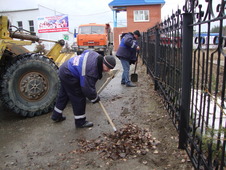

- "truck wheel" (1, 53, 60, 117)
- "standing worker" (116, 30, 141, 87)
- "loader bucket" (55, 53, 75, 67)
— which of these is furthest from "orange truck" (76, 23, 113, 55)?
"truck wheel" (1, 53, 60, 117)

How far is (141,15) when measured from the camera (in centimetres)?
2606

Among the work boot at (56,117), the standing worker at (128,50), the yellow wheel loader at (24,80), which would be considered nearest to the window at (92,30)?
the standing worker at (128,50)

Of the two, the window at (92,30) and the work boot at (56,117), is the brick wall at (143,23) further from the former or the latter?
the work boot at (56,117)

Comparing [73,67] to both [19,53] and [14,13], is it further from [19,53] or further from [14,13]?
[14,13]

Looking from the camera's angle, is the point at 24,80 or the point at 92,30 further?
the point at 92,30

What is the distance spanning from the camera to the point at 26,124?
14.0 ft

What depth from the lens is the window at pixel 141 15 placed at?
1022 inches

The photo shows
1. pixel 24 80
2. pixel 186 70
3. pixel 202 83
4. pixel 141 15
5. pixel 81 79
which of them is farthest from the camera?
pixel 141 15

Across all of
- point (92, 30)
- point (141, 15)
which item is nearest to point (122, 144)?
point (92, 30)

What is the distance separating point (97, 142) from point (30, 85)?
1919 millimetres

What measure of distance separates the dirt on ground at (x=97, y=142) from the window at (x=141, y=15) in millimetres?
22608

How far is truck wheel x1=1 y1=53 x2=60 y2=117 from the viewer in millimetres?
4180

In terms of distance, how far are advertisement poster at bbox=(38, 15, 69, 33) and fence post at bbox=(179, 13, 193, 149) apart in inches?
855

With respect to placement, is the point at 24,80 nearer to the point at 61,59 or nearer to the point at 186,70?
the point at 61,59
